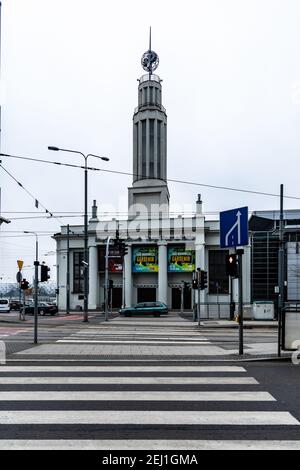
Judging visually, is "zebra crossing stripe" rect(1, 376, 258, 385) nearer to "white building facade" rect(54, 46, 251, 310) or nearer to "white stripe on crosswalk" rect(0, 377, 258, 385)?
"white stripe on crosswalk" rect(0, 377, 258, 385)

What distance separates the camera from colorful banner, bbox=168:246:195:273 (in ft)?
193

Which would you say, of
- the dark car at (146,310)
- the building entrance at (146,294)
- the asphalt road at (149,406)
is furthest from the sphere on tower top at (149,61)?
the asphalt road at (149,406)

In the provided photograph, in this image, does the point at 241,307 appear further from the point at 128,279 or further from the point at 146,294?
the point at 146,294

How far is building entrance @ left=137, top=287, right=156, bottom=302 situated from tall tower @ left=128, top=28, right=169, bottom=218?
1039 cm

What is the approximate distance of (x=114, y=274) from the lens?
62.2 meters

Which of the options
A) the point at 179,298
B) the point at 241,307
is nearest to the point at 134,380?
the point at 241,307

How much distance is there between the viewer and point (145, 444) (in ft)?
16.8

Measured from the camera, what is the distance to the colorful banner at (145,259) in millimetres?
60000

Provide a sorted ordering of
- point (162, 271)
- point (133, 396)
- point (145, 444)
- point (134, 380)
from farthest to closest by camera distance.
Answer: point (162, 271) → point (134, 380) → point (133, 396) → point (145, 444)

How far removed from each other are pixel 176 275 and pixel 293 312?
160 ft

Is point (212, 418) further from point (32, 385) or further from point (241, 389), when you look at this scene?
point (32, 385)

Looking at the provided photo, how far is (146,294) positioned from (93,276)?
745cm

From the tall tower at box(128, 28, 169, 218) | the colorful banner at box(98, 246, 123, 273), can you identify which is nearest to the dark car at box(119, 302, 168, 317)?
the colorful banner at box(98, 246, 123, 273)
